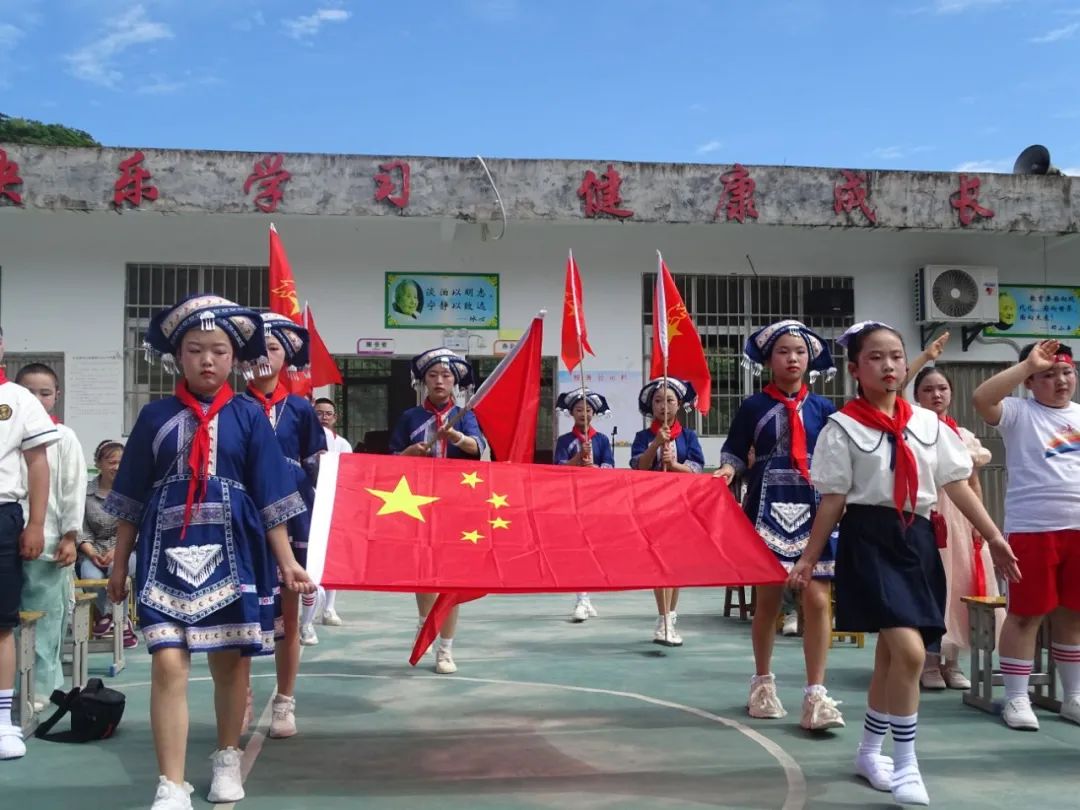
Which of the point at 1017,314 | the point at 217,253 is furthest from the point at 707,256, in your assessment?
the point at 217,253

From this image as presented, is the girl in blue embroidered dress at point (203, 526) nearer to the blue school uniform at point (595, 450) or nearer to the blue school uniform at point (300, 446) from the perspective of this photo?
the blue school uniform at point (300, 446)

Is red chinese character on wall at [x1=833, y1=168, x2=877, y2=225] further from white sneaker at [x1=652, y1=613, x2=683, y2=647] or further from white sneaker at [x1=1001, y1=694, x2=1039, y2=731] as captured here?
white sneaker at [x1=1001, y1=694, x2=1039, y2=731]

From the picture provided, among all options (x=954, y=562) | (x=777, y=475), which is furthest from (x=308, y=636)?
(x=954, y=562)

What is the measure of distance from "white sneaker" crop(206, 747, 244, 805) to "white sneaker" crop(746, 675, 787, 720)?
7.66ft

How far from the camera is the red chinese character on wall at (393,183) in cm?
1126

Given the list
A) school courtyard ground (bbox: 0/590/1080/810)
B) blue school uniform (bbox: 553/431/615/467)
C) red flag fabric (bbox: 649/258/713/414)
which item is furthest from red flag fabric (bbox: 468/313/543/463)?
blue school uniform (bbox: 553/431/615/467)

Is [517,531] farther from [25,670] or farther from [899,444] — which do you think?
[25,670]

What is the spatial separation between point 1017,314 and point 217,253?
938cm

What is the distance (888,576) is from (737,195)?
854cm

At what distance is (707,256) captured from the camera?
1242cm

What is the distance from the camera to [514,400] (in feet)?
17.5

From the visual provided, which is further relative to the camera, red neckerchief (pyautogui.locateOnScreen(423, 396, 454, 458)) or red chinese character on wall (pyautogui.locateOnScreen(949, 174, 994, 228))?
red chinese character on wall (pyautogui.locateOnScreen(949, 174, 994, 228))

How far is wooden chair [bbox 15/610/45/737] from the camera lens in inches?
186

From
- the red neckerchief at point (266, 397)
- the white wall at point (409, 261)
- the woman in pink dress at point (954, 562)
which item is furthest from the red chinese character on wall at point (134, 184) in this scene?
the woman in pink dress at point (954, 562)
